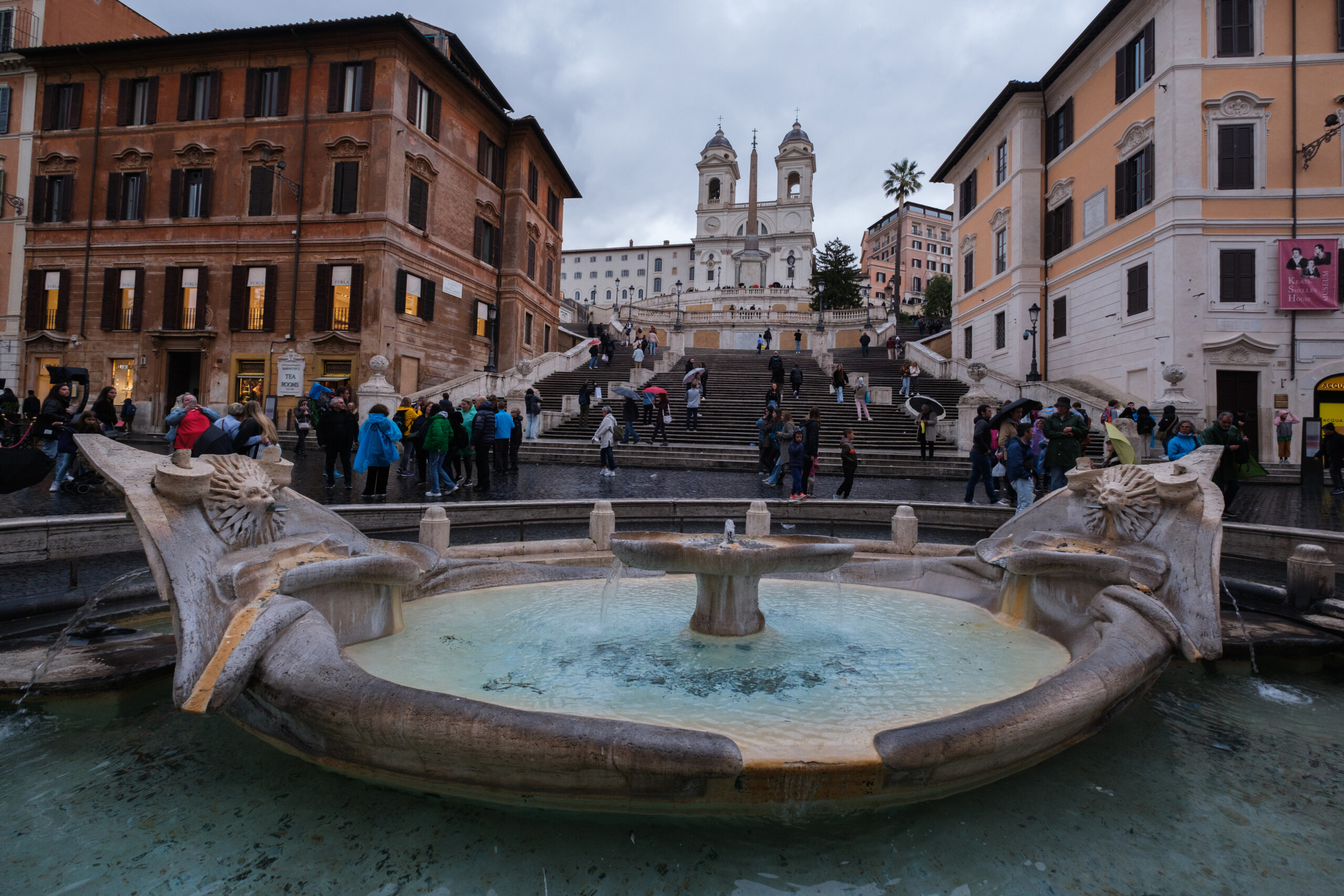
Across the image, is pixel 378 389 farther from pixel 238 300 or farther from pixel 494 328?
pixel 494 328

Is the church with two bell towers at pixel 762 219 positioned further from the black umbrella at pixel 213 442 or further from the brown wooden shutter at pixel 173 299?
the black umbrella at pixel 213 442

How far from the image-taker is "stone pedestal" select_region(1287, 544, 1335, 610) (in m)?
5.36

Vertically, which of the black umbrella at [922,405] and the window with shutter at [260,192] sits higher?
the window with shutter at [260,192]

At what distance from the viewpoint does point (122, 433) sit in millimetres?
21531

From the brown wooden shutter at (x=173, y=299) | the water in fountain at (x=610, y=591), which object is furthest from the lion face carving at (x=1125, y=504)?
the brown wooden shutter at (x=173, y=299)

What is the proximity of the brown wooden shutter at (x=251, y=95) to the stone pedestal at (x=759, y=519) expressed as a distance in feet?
92.0

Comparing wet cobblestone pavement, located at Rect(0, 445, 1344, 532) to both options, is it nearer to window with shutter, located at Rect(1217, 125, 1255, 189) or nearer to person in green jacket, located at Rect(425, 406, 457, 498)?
person in green jacket, located at Rect(425, 406, 457, 498)

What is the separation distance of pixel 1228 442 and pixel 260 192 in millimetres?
29758

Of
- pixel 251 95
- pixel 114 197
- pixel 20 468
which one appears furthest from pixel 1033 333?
pixel 114 197

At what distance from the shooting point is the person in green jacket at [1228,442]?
9242 mm

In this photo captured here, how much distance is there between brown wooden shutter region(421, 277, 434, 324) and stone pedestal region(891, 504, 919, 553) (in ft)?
76.9

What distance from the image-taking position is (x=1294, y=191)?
1922cm

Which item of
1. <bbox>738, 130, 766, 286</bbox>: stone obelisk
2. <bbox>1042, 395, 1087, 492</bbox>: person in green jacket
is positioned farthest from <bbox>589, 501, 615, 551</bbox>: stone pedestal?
<bbox>738, 130, 766, 286</bbox>: stone obelisk

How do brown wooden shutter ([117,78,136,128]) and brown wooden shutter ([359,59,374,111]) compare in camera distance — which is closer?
brown wooden shutter ([359,59,374,111])
